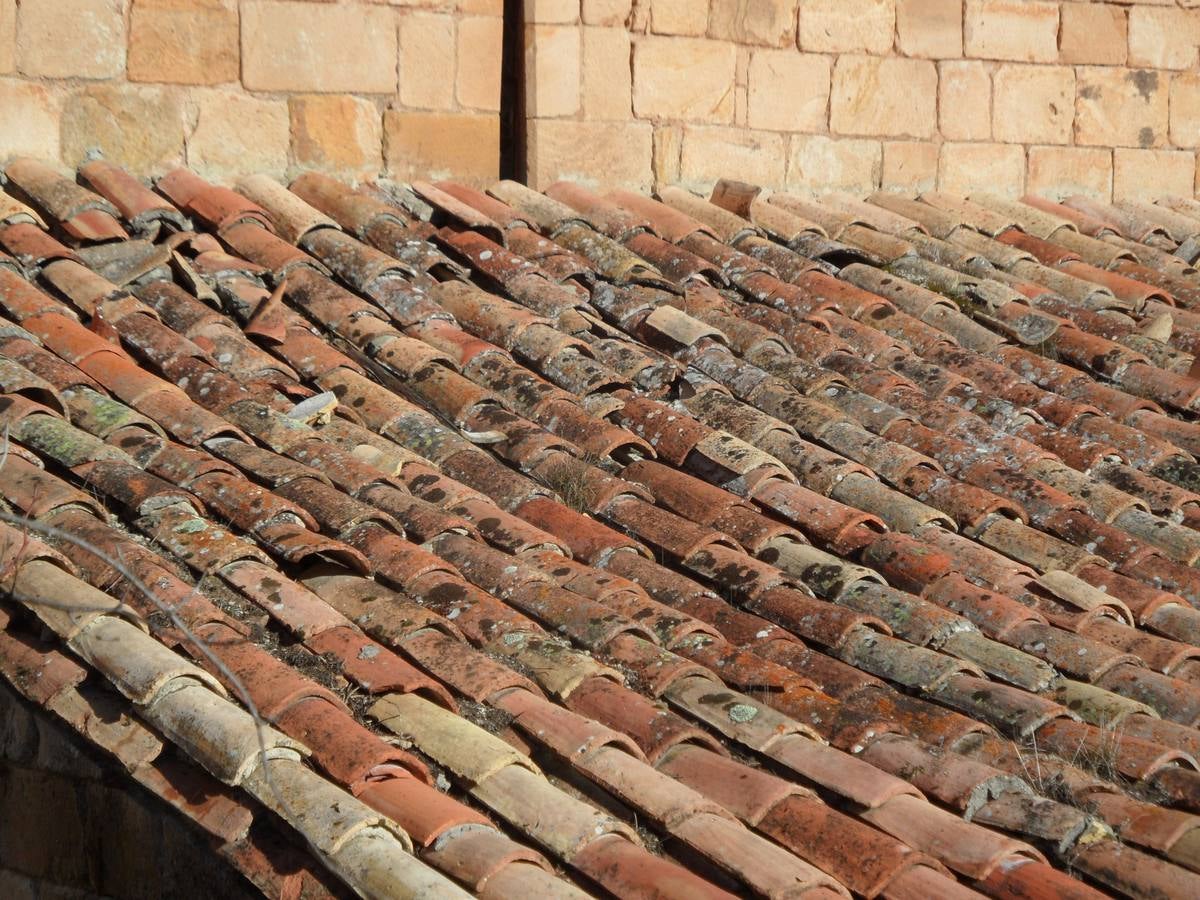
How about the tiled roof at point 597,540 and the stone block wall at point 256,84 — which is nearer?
the tiled roof at point 597,540

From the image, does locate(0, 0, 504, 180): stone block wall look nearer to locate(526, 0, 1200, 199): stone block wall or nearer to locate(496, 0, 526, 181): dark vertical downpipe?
locate(496, 0, 526, 181): dark vertical downpipe

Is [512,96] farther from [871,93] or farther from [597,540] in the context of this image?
[597,540]

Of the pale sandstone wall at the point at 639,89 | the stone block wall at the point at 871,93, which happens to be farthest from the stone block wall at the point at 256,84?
the stone block wall at the point at 871,93

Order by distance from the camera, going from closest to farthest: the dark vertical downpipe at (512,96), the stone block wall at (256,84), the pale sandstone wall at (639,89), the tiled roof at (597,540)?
the tiled roof at (597,540) → the stone block wall at (256,84) → the pale sandstone wall at (639,89) → the dark vertical downpipe at (512,96)

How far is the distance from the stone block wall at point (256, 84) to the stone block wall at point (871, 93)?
353 mm

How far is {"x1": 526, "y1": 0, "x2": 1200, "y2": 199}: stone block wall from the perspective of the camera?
6.57 m

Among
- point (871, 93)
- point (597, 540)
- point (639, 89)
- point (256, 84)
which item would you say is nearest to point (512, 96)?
point (639, 89)

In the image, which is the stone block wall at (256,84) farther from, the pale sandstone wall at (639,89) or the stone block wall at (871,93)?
the stone block wall at (871,93)

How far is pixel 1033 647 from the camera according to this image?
12.8 ft

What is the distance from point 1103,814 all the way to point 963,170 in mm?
5000

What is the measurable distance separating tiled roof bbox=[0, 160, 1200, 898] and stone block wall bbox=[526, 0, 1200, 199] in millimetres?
417

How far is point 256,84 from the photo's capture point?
5922mm

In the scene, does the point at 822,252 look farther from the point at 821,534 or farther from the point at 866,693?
the point at 866,693

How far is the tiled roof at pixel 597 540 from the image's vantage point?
2.96m
